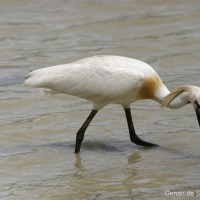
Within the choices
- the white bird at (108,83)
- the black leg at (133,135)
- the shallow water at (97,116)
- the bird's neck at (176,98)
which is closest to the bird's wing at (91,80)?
the white bird at (108,83)

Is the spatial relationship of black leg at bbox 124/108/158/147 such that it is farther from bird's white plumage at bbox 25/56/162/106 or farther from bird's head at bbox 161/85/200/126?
bird's head at bbox 161/85/200/126

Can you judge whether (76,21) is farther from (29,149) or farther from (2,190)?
(2,190)

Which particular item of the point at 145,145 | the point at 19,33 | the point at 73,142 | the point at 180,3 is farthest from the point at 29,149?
the point at 180,3

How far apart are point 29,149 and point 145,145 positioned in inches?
50.5

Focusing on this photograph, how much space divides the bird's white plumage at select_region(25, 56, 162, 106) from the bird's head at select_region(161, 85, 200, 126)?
0.33m

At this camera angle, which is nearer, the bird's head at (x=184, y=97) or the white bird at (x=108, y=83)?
the bird's head at (x=184, y=97)

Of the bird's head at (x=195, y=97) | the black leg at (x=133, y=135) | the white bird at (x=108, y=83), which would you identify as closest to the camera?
the bird's head at (x=195, y=97)

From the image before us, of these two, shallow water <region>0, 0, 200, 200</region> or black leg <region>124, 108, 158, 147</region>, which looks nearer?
shallow water <region>0, 0, 200, 200</region>

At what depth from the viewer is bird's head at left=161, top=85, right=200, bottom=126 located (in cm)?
900

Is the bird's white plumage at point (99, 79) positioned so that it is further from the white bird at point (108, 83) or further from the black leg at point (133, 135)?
the black leg at point (133, 135)

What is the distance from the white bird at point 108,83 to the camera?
9.16 metres

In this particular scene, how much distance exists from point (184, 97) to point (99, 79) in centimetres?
92

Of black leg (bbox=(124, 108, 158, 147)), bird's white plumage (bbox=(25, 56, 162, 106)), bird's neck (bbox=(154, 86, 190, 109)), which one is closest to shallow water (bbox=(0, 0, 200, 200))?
black leg (bbox=(124, 108, 158, 147))

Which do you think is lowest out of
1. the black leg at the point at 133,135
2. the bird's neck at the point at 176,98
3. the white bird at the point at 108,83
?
the black leg at the point at 133,135
